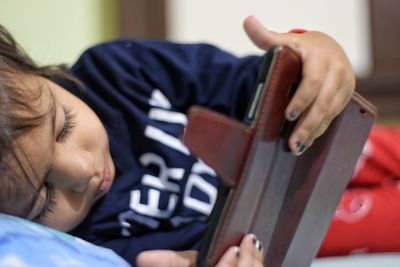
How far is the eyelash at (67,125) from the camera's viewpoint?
1.64 ft

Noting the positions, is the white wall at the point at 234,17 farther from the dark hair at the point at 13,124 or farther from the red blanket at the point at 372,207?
the dark hair at the point at 13,124

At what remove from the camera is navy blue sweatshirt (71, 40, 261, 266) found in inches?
23.2

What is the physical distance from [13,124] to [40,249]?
0.10 meters

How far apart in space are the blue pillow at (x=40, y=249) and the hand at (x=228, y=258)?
4cm

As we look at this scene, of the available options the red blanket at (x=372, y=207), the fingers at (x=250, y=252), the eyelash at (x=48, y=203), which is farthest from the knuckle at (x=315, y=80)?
the red blanket at (x=372, y=207)

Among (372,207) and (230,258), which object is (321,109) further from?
(372,207)

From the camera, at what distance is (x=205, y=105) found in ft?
2.15

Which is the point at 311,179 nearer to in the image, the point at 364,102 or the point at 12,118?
the point at 364,102

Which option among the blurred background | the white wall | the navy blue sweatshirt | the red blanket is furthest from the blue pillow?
the white wall

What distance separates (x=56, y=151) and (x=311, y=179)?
0.21 m

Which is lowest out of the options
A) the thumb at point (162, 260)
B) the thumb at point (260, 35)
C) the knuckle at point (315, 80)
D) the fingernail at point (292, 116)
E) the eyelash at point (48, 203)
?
the thumb at point (162, 260)

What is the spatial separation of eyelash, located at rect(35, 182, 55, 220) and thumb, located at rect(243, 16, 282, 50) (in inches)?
8.3

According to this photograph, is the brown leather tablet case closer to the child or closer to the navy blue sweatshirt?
the child

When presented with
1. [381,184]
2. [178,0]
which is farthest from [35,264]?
[178,0]
